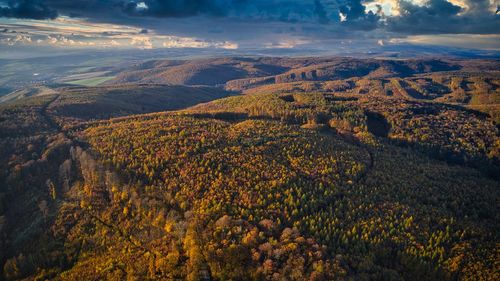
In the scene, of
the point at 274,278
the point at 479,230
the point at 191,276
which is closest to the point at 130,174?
the point at 191,276

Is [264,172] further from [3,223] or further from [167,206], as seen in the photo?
[3,223]

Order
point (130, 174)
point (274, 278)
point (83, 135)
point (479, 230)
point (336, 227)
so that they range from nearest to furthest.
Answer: point (274, 278)
point (336, 227)
point (479, 230)
point (130, 174)
point (83, 135)

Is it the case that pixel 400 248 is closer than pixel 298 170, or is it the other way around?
pixel 400 248

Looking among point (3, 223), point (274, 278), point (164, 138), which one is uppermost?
point (164, 138)

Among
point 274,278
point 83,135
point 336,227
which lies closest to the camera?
point 274,278

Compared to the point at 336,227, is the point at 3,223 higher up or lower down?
lower down

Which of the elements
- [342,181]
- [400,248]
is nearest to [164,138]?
[342,181]

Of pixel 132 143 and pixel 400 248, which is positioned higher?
pixel 132 143

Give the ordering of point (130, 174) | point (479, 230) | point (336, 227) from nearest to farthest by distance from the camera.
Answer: point (336, 227) < point (479, 230) < point (130, 174)

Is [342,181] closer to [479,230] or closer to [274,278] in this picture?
[479,230]
